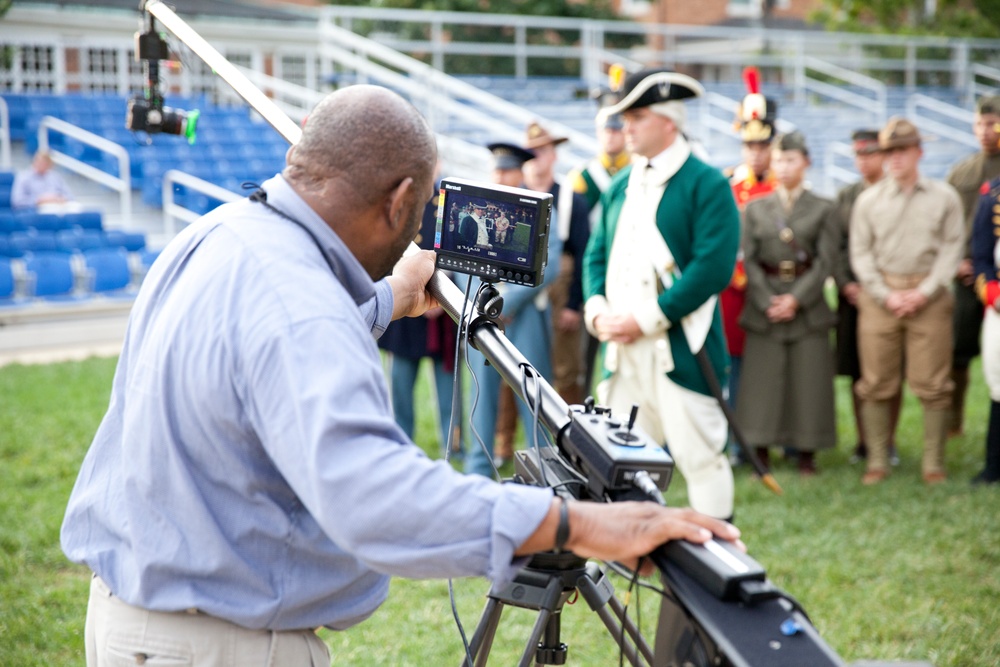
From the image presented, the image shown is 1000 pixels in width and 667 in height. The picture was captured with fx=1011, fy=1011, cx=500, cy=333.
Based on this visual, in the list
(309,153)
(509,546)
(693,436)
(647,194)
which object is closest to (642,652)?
(509,546)

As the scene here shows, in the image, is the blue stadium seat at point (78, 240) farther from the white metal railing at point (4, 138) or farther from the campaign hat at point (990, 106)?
the campaign hat at point (990, 106)

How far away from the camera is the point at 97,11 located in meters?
21.1

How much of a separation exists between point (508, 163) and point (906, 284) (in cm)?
271

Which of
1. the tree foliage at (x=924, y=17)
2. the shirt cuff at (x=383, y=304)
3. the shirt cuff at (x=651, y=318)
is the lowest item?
the shirt cuff at (x=651, y=318)

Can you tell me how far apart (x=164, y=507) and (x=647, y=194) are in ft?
11.1

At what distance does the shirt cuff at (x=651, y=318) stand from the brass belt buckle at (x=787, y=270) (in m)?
2.40

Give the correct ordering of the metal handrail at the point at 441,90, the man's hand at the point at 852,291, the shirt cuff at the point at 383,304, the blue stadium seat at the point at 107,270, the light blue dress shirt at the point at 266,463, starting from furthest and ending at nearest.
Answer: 1. the metal handrail at the point at 441,90
2. the blue stadium seat at the point at 107,270
3. the man's hand at the point at 852,291
4. the shirt cuff at the point at 383,304
5. the light blue dress shirt at the point at 266,463

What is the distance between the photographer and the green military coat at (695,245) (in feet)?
15.2

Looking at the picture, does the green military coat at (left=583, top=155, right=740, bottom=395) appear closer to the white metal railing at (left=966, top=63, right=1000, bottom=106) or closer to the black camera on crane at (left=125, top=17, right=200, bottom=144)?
the black camera on crane at (left=125, top=17, right=200, bottom=144)

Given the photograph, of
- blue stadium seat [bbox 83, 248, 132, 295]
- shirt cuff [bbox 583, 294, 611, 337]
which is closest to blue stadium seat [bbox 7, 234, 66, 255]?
blue stadium seat [bbox 83, 248, 132, 295]

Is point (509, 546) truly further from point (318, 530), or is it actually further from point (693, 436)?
point (693, 436)

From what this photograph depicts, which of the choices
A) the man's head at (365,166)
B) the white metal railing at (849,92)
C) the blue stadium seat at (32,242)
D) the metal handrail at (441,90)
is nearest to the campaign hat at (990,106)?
the metal handrail at (441,90)

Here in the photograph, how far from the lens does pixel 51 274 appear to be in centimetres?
1173

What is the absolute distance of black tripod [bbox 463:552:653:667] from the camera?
7.54 ft
